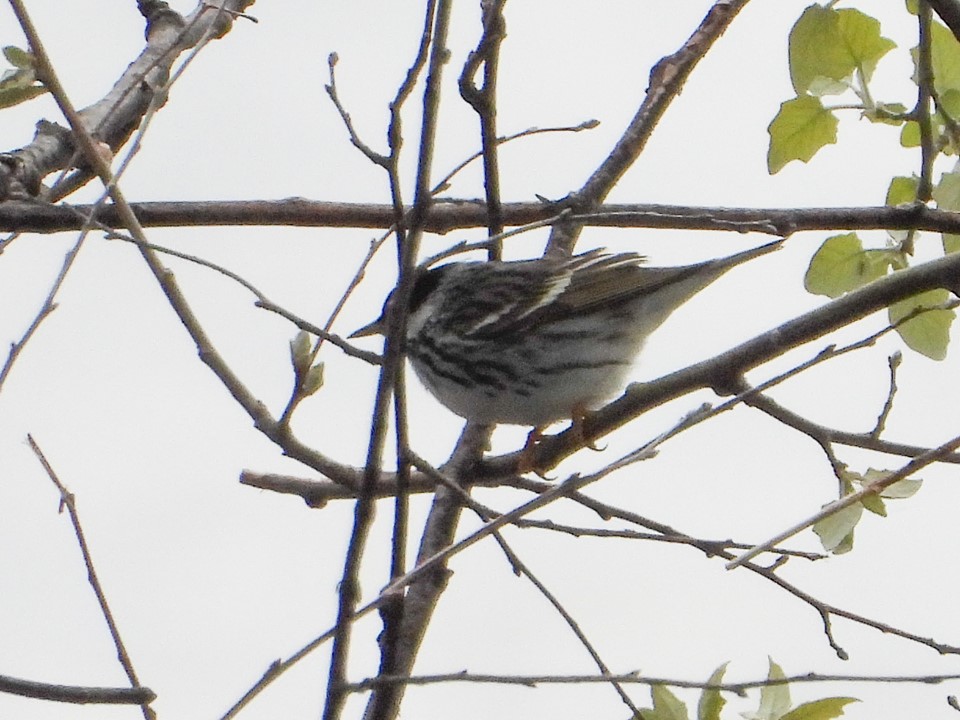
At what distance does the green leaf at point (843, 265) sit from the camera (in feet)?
9.04

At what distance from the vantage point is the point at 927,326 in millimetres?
2773

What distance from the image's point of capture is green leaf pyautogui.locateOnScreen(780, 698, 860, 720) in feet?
6.37

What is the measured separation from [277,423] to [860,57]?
5.02 feet

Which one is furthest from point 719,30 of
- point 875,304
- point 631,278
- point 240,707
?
point 240,707

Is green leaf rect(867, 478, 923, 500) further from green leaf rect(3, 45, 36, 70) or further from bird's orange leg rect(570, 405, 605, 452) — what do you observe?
green leaf rect(3, 45, 36, 70)

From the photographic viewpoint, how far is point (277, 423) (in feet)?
6.56

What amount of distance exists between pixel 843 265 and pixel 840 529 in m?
0.59

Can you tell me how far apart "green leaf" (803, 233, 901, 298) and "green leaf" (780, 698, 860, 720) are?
107 cm

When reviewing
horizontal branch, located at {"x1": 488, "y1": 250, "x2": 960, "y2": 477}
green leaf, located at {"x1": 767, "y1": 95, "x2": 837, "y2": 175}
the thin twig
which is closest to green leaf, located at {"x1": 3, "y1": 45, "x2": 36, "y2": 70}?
the thin twig

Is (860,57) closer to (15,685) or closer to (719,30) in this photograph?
(719,30)

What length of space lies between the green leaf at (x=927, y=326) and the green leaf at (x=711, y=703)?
1035 millimetres

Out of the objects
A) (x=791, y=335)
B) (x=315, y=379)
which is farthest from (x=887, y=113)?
(x=315, y=379)

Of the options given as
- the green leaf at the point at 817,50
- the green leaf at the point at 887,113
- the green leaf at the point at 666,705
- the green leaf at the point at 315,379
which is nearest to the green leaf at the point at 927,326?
the green leaf at the point at 887,113

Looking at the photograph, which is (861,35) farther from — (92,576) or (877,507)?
(92,576)
